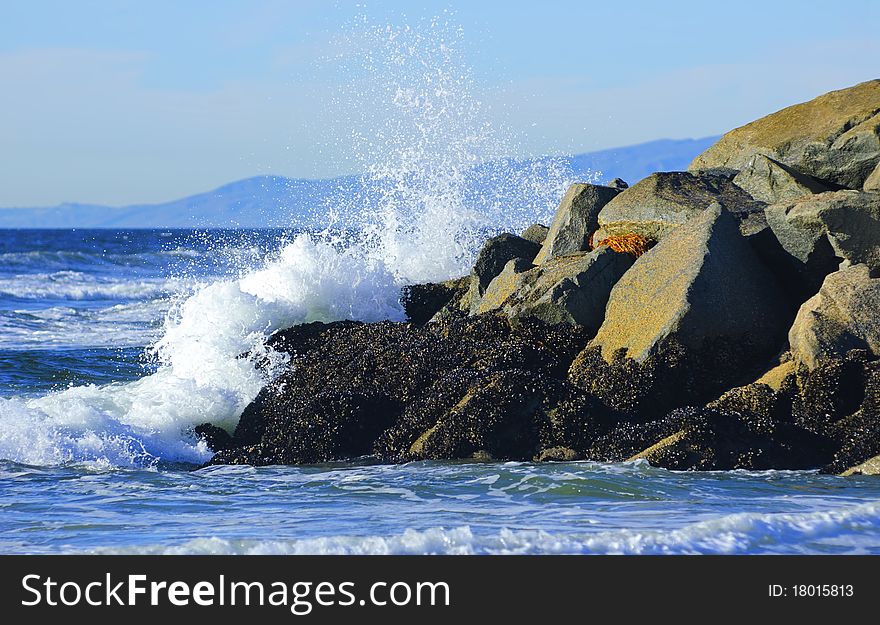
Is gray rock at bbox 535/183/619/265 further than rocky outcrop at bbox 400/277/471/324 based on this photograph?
No

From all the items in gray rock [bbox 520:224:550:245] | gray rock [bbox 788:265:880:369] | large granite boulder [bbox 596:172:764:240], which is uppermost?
large granite boulder [bbox 596:172:764:240]

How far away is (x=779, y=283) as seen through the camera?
33.6ft

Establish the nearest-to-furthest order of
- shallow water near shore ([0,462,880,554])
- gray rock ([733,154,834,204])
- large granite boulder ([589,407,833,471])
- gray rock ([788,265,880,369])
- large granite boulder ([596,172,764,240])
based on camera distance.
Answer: shallow water near shore ([0,462,880,554]), large granite boulder ([589,407,833,471]), gray rock ([788,265,880,369]), large granite boulder ([596,172,764,240]), gray rock ([733,154,834,204])

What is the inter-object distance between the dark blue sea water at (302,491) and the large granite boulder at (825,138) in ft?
14.8

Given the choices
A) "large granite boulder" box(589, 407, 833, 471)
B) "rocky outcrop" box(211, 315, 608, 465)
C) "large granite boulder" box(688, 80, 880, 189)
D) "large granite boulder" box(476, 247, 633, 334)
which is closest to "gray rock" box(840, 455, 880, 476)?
"large granite boulder" box(589, 407, 833, 471)

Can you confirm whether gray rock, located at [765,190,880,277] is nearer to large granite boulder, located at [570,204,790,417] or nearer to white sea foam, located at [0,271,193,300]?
large granite boulder, located at [570,204,790,417]

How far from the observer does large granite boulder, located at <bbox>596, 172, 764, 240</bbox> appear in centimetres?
1121

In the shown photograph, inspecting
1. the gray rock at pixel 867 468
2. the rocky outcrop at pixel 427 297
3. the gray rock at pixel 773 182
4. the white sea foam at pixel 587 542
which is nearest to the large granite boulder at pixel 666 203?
the gray rock at pixel 773 182

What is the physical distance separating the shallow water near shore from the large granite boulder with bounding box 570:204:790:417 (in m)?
1.05

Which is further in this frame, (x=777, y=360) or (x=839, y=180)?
(x=839, y=180)

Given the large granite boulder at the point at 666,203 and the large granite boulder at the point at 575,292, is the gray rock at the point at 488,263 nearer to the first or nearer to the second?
the large granite boulder at the point at 666,203
